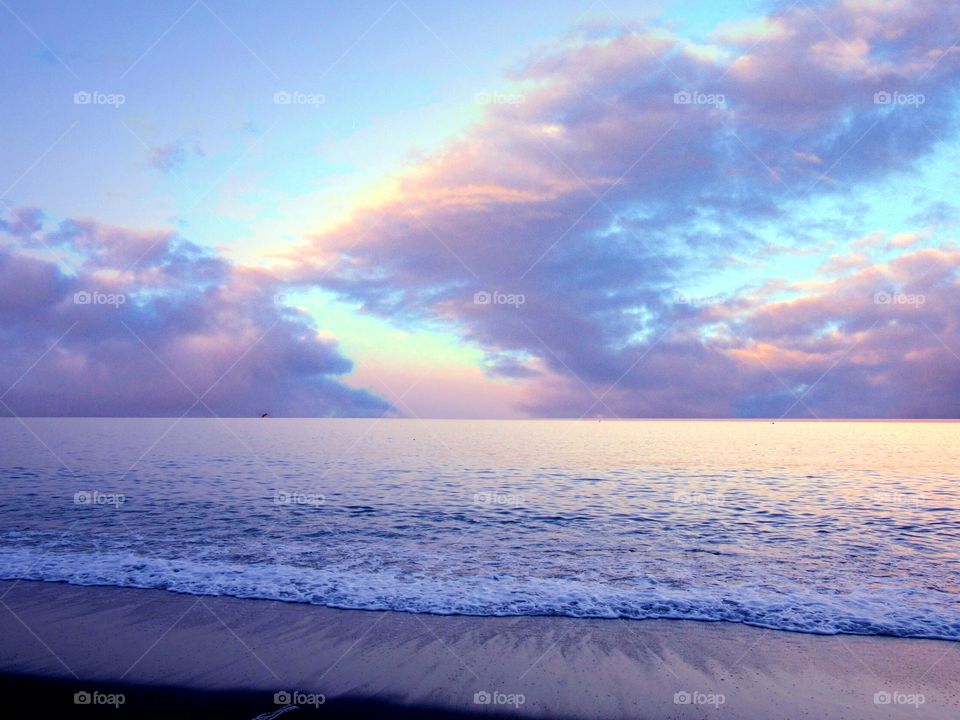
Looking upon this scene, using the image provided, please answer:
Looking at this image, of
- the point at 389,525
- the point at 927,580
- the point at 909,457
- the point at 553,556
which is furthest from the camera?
the point at 909,457

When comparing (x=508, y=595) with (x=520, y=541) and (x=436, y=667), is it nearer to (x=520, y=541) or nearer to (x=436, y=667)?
(x=436, y=667)

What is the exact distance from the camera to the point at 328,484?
35969mm

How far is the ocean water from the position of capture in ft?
45.7

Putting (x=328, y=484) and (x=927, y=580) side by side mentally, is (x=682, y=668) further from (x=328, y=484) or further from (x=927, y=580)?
(x=328, y=484)

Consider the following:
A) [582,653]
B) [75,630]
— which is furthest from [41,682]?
[582,653]

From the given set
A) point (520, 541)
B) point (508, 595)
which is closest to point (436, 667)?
point (508, 595)

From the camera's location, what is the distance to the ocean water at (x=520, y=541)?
13930mm

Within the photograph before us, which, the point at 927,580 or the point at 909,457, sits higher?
the point at 909,457

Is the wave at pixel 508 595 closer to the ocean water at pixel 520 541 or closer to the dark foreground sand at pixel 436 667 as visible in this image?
the ocean water at pixel 520 541

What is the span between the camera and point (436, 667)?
981cm

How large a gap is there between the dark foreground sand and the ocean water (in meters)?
1.26

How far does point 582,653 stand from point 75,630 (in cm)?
1071

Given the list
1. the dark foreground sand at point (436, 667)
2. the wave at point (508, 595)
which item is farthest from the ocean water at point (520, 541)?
the dark foreground sand at point (436, 667)

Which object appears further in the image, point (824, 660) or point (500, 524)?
point (500, 524)
